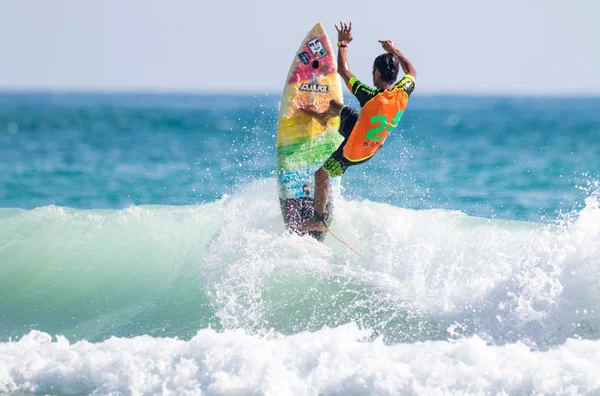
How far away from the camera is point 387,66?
661cm

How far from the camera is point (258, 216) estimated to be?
8102 mm

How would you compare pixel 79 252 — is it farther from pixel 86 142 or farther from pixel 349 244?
pixel 86 142

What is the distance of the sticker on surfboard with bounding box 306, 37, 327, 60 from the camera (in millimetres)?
7953

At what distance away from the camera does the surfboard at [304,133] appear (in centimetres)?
778

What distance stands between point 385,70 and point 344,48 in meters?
0.51

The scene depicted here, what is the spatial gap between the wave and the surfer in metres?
0.93

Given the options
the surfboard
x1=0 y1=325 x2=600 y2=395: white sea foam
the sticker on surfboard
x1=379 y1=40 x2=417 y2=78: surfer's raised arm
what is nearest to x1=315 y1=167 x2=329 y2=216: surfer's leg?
the surfboard

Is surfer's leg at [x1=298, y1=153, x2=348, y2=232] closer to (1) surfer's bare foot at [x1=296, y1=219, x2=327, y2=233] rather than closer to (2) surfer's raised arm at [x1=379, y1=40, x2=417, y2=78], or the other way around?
(1) surfer's bare foot at [x1=296, y1=219, x2=327, y2=233]

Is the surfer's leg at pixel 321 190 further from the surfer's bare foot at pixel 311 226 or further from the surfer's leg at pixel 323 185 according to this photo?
the surfer's bare foot at pixel 311 226

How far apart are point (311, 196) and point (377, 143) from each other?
1109 mm

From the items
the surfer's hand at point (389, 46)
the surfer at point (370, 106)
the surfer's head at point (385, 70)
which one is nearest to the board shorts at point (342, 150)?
the surfer at point (370, 106)

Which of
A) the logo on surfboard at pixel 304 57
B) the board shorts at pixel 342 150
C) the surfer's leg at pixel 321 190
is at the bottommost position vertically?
the surfer's leg at pixel 321 190

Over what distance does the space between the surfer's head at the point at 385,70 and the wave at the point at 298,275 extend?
1.62m

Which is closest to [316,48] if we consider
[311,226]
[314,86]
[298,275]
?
[314,86]
